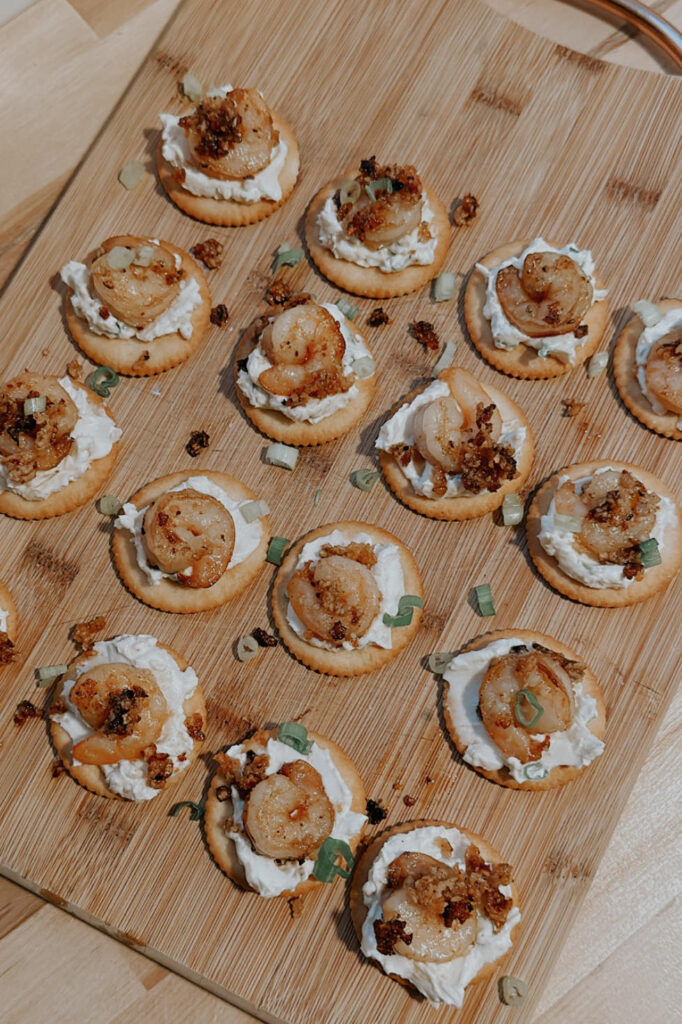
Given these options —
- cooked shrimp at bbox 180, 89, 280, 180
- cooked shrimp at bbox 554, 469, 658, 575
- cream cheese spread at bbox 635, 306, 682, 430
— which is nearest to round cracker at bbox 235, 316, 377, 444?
cooked shrimp at bbox 180, 89, 280, 180

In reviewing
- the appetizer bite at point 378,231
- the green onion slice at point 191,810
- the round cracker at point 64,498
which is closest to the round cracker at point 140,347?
the round cracker at point 64,498

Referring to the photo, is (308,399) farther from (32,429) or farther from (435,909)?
(435,909)

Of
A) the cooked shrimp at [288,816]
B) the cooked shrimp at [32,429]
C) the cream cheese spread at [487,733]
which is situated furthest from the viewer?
the cooked shrimp at [32,429]

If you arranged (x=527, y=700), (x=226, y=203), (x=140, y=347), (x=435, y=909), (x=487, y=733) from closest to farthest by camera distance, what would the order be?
(x=435, y=909) → (x=527, y=700) → (x=487, y=733) → (x=140, y=347) → (x=226, y=203)

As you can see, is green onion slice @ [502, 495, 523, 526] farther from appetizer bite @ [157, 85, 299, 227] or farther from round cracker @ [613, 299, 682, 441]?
appetizer bite @ [157, 85, 299, 227]

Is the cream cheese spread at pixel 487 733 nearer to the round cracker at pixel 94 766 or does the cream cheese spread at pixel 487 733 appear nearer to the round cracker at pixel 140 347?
the round cracker at pixel 94 766

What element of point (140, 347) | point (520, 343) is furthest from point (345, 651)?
point (140, 347)

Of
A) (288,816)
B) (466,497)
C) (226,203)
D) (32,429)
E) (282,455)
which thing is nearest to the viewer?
(288,816)
